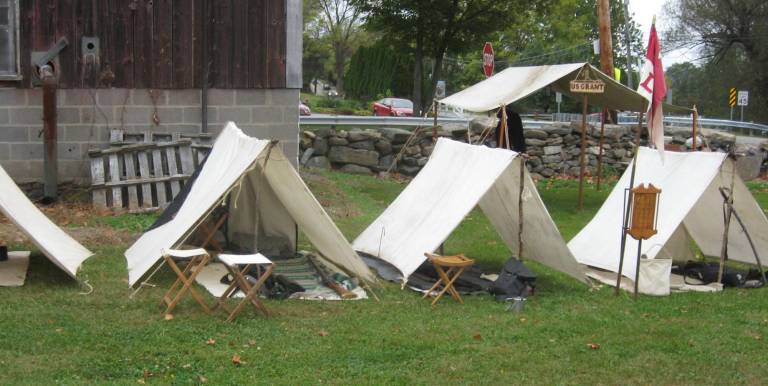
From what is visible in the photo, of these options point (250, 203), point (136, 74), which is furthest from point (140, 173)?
point (250, 203)

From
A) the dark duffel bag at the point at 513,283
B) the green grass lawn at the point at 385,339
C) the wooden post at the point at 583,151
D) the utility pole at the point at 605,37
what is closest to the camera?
the green grass lawn at the point at 385,339

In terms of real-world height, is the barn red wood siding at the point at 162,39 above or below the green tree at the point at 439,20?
below

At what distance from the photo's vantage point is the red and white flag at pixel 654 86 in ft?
26.2

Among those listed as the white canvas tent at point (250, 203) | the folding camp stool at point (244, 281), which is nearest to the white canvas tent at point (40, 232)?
the white canvas tent at point (250, 203)

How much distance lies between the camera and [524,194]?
8617 millimetres

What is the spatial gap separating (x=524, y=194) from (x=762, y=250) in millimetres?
2548

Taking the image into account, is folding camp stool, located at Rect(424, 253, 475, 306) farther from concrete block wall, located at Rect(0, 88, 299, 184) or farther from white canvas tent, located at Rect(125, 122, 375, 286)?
concrete block wall, located at Rect(0, 88, 299, 184)

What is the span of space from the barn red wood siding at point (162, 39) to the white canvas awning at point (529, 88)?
2.61m

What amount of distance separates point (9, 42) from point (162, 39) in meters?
1.90

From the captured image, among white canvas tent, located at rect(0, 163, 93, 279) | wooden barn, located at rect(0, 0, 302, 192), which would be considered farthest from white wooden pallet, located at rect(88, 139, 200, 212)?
white canvas tent, located at rect(0, 163, 93, 279)

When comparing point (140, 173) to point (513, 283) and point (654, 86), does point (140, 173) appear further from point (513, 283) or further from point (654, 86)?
point (654, 86)

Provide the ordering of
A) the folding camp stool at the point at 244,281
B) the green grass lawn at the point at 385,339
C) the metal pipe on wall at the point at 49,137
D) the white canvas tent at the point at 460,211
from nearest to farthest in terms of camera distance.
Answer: the green grass lawn at the point at 385,339 < the folding camp stool at the point at 244,281 < the white canvas tent at the point at 460,211 < the metal pipe on wall at the point at 49,137

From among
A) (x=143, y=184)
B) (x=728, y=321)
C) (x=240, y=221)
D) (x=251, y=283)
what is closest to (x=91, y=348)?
(x=251, y=283)

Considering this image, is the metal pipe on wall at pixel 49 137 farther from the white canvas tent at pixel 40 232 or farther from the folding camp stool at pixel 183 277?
the folding camp stool at pixel 183 277
